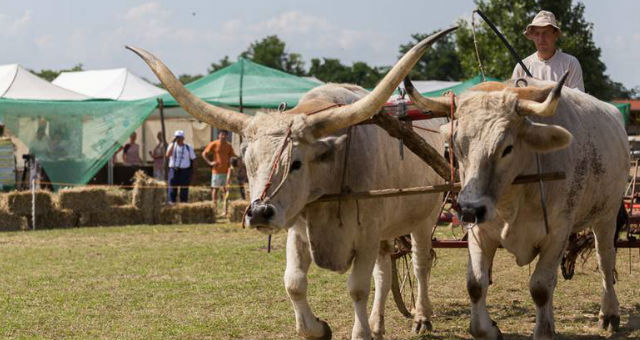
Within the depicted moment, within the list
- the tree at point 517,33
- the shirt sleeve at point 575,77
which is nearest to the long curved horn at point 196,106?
the shirt sleeve at point 575,77

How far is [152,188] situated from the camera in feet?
61.8

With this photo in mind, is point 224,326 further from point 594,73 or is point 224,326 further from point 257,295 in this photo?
point 594,73

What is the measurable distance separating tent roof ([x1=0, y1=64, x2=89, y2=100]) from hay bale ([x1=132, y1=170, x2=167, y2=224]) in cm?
632

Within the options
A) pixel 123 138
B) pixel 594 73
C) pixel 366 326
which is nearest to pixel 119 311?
pixel 366 326

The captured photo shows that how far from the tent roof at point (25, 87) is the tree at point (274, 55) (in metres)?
83.6

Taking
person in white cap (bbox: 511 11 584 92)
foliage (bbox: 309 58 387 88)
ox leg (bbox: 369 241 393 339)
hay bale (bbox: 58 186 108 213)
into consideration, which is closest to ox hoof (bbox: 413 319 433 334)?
ox leg (bbox: 369 241 393 339)

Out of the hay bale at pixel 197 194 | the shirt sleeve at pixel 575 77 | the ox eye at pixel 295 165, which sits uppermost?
the shirt sleeve at pixel 575 77

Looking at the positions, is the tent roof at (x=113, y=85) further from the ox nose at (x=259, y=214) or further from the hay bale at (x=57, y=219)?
the ox nose at (x=259, y=214)

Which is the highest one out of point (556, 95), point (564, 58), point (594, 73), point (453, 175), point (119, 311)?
point (594, 73)

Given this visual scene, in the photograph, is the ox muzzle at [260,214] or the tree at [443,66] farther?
the tree at [443,66]

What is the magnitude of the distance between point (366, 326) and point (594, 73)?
35.6 m

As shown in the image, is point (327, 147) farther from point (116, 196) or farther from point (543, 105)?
point (116, 196)

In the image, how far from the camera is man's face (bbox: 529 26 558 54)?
827 cm

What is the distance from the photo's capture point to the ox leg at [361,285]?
21.0 feet
